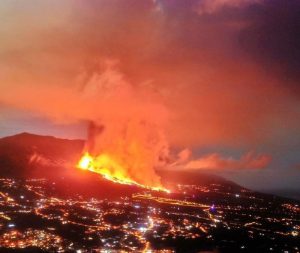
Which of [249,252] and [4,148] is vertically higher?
[4,148]

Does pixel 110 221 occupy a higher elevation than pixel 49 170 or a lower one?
lower

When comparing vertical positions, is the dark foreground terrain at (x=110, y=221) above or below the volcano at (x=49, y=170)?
below

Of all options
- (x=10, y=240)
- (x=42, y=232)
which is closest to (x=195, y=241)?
(x=42, y=232)

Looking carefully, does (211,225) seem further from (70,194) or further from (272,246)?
(70,194)

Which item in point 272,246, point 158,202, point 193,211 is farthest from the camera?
point 158,202

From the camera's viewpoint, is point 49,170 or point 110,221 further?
point 49,170

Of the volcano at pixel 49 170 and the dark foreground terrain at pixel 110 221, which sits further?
the volcano at pixel 49 170

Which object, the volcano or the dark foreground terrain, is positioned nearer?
the dark foreground terrain

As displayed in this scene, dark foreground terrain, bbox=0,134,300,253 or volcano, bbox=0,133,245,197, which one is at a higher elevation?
volcano, bbox=0,133,245,197
